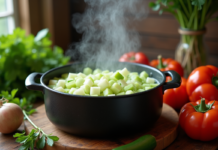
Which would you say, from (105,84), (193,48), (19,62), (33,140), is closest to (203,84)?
(193,48)

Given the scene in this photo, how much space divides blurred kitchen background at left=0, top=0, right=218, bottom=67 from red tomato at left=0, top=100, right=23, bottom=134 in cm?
122

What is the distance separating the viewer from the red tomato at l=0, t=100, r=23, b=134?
1223 mm

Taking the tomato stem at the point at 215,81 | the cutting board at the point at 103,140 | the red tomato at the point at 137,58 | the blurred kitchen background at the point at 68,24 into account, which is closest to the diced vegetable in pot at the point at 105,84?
the cutting board at the point at 103,140

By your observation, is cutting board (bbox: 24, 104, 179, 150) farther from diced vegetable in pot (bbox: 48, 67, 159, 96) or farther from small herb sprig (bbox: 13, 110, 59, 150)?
diced vegetable in pot (bbox: 48, 67, 159, 96)

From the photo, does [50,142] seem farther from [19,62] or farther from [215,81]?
[215,81]

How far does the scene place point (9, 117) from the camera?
123cm

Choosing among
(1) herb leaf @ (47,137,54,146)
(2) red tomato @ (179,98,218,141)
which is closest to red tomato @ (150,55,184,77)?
(2) red tomato @ (179,98,218,141)

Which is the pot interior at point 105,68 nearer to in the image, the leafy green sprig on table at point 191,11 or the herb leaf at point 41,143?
the herb leaf at point 41,143

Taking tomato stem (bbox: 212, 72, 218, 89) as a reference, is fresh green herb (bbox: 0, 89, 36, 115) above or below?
below

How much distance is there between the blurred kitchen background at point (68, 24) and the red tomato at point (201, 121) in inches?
44.9

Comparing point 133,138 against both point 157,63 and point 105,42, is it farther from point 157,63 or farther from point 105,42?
point 105,42

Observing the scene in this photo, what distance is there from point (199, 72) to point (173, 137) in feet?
1.49

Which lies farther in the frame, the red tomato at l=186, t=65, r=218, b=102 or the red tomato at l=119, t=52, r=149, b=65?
the red tomato at l=119, t=52, r=149, b=65

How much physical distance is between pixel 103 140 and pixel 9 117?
47 cm
